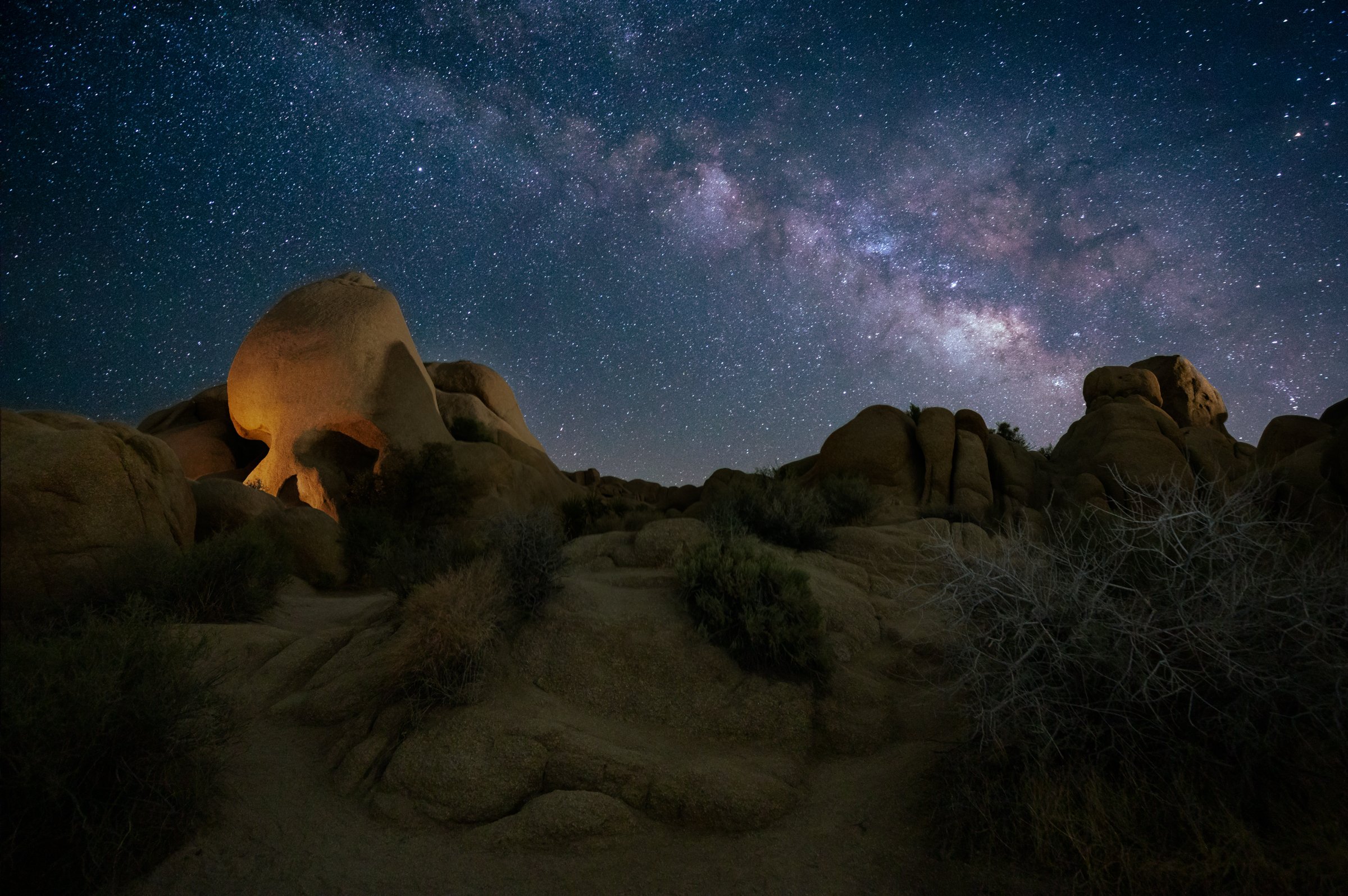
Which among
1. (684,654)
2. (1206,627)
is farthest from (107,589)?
(1206,627)

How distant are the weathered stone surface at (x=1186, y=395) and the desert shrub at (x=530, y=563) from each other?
26.0 meters

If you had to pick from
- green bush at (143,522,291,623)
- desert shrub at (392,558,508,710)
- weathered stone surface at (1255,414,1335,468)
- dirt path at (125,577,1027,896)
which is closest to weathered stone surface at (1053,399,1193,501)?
weathered stone surface at (1255,414,1335,468)

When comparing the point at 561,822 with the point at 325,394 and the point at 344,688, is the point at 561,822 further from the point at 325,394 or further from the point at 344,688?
the point at 325,394

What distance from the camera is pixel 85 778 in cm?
396

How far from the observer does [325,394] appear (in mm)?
21203

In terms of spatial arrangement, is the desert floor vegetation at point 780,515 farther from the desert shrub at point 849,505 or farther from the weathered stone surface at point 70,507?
the weathered stone surface at point 70,507

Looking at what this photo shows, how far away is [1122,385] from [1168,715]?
77.4 feet

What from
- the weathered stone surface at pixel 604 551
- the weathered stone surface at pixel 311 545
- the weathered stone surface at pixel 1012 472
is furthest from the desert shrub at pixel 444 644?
the weathered stone surface at pixel 1012 472

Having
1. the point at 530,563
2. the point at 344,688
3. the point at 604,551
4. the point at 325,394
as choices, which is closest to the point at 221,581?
the point at 344,688

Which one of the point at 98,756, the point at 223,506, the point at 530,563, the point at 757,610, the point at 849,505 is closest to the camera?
the point at 98,756

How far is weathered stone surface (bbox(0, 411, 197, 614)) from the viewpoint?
726 cm

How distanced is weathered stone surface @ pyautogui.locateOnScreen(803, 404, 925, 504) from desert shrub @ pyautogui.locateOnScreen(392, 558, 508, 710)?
16887 millimetres

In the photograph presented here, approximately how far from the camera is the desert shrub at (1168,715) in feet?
12.6

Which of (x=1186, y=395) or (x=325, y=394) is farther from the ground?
(x=1186, y=395)
